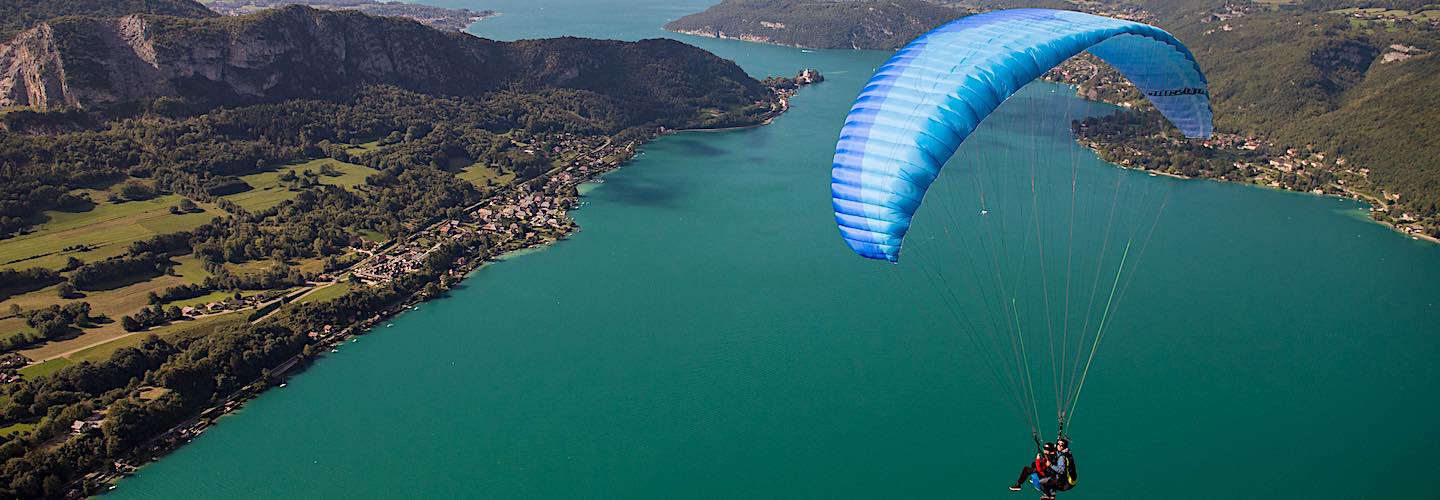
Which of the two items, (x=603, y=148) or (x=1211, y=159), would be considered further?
(x=603, y=148)

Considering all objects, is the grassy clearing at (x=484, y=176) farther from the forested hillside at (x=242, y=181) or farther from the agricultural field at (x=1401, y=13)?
the agricultural field at (x=1401, y=13)

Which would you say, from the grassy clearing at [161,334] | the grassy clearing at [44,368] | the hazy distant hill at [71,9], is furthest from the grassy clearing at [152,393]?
the hazy distant hill at [71,9]

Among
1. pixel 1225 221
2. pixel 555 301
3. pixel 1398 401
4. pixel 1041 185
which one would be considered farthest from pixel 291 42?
pixel 1398 401

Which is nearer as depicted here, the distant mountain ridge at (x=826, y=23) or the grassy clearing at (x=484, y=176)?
the grassy clearing at (x=484, y=176)

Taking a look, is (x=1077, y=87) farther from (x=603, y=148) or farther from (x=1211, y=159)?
(x=603, y=148)

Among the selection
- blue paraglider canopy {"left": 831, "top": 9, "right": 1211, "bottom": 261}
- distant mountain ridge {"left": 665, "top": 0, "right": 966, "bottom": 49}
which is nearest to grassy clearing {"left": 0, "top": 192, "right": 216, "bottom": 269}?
blue paraglider canopy {"left": 831, "top": 9, "right": 1211, "bottom": 261}

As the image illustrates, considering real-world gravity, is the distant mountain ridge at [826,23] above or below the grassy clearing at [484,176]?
above
